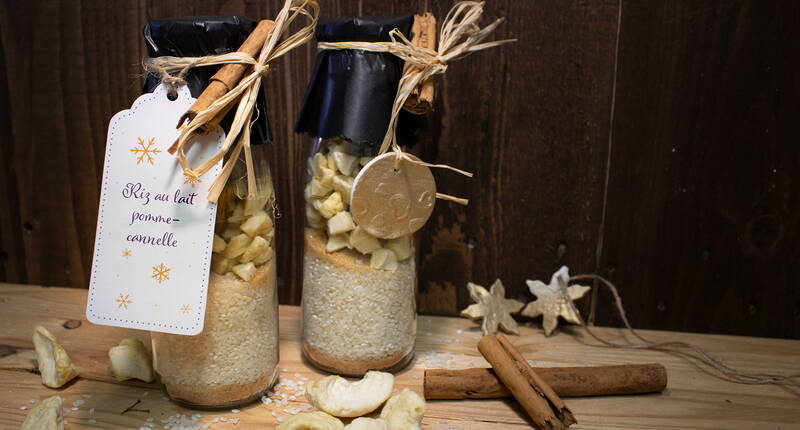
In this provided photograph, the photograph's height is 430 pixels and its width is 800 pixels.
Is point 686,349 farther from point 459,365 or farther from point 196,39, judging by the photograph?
point 196,39

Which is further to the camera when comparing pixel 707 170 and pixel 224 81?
pixel 707 170

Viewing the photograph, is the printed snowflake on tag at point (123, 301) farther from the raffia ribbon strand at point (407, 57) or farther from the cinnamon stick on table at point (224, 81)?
the raffia ribbon strand at point (407, 57)

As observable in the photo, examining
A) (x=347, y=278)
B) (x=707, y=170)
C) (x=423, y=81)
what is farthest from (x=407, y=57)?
(x=707, y=170)

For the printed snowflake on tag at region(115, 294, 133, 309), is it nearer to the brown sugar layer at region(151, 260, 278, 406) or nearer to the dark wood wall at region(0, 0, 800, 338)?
the brown sugar layer at region(151, 260, 278, 406)

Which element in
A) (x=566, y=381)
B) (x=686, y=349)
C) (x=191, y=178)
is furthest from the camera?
(x=686, y=349)

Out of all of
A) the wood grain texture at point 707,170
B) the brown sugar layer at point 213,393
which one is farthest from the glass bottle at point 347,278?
the wood grain texture at point 707,170
